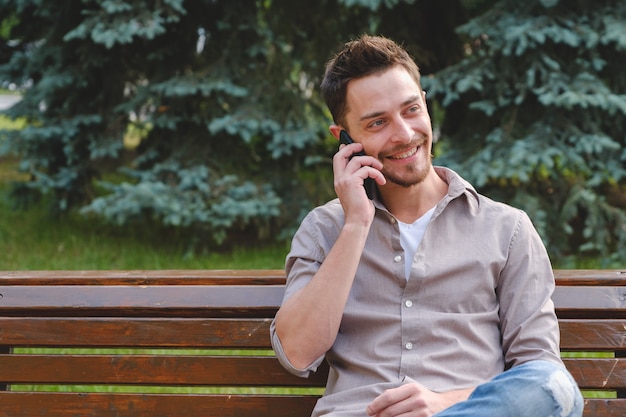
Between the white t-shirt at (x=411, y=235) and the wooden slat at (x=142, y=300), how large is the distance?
51cm

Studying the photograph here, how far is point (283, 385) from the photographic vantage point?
10.2 feet

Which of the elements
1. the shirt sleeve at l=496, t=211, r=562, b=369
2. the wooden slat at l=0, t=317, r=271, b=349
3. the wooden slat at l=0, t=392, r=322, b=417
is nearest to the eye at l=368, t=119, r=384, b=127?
the shirt sleeve at l=496, t=211, r=562, b=369

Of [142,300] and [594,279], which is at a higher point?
[594,279]

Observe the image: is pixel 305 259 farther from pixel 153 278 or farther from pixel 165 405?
pixel 165 405

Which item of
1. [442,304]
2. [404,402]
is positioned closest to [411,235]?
[442,304]

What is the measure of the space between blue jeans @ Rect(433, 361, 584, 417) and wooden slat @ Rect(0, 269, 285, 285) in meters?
0.96

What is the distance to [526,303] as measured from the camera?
9.14 feet

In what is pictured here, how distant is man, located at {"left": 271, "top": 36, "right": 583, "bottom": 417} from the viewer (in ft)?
9.15

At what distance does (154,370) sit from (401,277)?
1022mm

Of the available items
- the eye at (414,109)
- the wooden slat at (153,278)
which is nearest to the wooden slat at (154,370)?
the wooden slat at (153,278)

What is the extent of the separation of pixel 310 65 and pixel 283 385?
432cm

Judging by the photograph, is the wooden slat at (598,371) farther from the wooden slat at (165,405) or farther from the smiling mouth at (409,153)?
the smiling mouth at (409,153)

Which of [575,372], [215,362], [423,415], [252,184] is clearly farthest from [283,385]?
[252,184]

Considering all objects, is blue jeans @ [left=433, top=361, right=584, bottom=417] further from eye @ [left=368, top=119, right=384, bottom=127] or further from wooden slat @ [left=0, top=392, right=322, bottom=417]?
eye @ [left=368, top=119, right=384, bottom=127]
